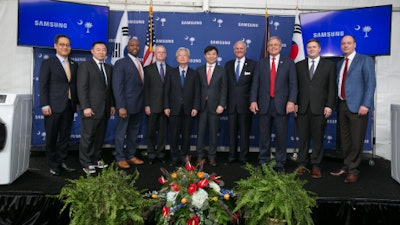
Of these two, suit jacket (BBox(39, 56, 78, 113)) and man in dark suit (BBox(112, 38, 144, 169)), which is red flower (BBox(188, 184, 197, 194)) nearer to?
man in dark suit (BBox(112, 38, 144, 169))

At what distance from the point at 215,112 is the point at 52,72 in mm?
1782

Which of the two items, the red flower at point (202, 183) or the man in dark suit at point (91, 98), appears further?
the man in dark suit at point (91, 98)

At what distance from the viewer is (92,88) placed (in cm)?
332

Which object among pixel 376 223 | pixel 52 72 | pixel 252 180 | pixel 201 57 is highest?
pixel 201 57

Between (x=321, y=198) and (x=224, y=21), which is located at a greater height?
(x=224, y=21)

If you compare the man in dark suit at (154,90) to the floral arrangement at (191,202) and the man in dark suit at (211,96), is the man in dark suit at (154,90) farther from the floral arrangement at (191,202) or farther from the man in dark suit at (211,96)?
the floral arrangement at (191,202)

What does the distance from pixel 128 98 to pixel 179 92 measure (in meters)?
0.59

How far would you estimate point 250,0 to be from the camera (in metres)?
4.77

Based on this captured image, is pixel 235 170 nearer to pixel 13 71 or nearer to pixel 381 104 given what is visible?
pixel 381 104

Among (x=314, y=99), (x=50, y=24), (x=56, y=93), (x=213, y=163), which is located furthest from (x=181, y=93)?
(x=50, y=24)

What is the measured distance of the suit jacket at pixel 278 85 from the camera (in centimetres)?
342

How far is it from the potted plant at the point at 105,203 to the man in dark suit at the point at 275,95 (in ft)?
6.04

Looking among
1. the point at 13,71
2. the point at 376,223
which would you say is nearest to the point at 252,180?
the point at 376,223

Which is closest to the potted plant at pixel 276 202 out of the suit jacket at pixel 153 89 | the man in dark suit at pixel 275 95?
the man in dark suit at pixel 275 95
